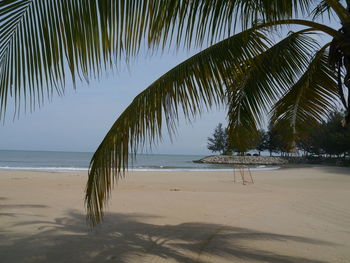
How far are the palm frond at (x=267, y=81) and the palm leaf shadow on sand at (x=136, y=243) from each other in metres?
1.69

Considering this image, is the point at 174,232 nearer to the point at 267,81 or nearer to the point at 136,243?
the point at 136,243

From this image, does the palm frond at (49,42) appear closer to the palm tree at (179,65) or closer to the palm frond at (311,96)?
the palm tree at (179,65)

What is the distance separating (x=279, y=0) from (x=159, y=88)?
1.35 metres

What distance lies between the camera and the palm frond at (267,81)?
427 centimetres

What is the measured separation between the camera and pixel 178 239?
5.02 meters

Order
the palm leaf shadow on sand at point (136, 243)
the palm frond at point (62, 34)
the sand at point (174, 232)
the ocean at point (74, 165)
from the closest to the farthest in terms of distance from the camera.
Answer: the palm frond at point (62, 34) < the palm leaf shadow on sand at point (136, 243) < the sand at point (174, 232) < the ocean at point (74, 165)

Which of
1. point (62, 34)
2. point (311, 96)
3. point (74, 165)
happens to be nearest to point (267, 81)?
point (311, 96)

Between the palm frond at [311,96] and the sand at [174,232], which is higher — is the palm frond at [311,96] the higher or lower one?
the higher one

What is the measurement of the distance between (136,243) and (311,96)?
3286 mm

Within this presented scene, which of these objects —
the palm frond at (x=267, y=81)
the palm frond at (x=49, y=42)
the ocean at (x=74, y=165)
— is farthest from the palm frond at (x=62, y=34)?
the ocean at (x=74, y=165)

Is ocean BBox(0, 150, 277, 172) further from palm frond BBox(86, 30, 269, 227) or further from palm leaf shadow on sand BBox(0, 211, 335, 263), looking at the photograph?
palm frond BBox(86, 30, 269, 227)

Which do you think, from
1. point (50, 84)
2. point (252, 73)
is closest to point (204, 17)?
point (50, 84)

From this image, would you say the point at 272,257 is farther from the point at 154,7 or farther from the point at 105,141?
the point at 154,7

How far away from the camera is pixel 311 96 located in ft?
16.4
